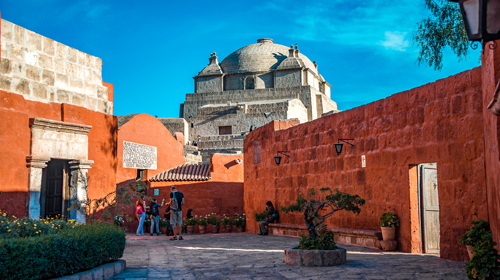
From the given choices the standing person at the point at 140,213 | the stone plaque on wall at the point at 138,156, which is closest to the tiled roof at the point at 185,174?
the stone plaque on wall at the point at 138,156

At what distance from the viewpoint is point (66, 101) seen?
961 cm

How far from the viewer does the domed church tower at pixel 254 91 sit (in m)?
35.7

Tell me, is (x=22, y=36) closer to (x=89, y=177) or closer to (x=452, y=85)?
(x=89, y=177)

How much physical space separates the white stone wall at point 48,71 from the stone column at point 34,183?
1.22 m

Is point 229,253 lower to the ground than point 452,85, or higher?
lower

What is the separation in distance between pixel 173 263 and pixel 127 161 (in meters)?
10.6

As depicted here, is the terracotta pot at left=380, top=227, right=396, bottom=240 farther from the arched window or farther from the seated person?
the arched window

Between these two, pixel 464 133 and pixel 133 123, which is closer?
pixel 464 133

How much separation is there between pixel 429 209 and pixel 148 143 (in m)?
12.7

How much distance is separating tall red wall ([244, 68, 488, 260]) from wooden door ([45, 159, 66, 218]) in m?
5.93

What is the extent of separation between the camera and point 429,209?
826cm

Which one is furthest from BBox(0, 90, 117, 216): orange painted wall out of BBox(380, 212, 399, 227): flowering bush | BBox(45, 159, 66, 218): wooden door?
BBox(380, 212, 399, 227): flowering bush

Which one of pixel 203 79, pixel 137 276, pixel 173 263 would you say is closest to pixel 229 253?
pixel 173 263

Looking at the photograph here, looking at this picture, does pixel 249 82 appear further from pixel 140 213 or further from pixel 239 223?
pixel 140 213
